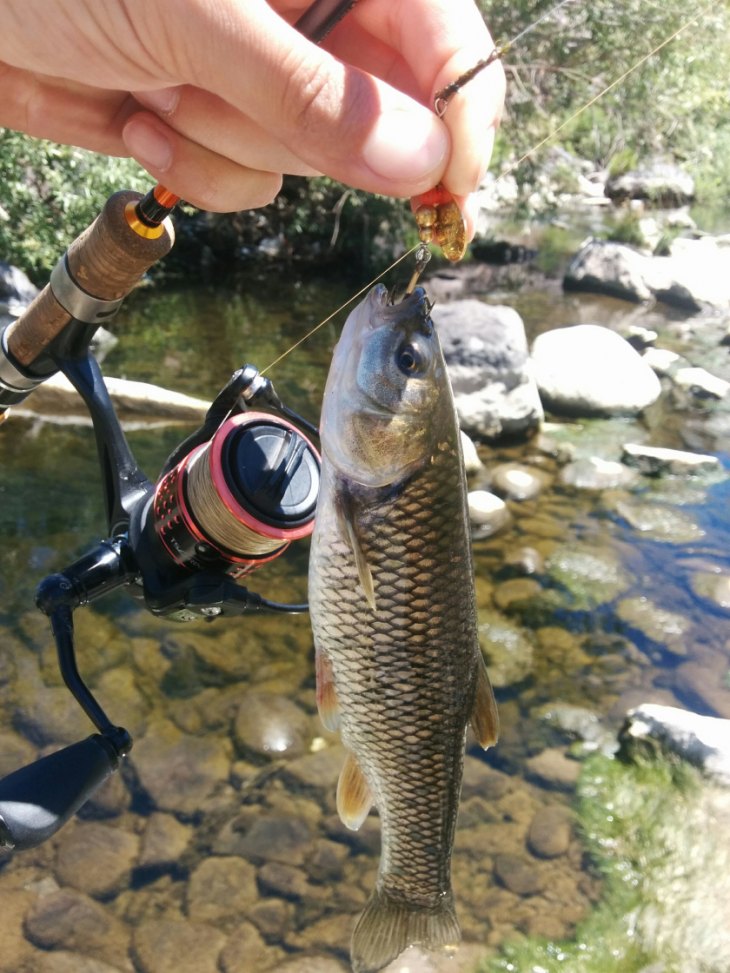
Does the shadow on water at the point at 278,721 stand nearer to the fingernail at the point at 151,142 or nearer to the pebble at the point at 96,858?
the pebble at the point at 96,858

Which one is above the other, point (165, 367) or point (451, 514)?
point (451, 514)

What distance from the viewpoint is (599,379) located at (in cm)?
817

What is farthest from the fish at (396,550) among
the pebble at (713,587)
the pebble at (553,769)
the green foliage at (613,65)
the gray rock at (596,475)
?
the green foliage at (613,65)

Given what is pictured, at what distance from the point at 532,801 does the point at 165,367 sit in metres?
5.63

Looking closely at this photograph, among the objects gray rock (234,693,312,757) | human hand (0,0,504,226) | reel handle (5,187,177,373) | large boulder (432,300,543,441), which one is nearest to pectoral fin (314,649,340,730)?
human hand (0,0,504,226)

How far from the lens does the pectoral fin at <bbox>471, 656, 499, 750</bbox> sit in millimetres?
1810

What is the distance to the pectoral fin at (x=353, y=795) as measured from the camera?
1954mm

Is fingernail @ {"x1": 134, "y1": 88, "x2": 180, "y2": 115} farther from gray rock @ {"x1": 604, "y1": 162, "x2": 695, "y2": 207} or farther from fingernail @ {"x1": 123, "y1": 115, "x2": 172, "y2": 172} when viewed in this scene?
gray rock @ {"x1": 604, "y1": 162, "x2": 695, "y2": 207}

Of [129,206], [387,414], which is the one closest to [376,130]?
[387,414]

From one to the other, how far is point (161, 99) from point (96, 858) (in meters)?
3.02

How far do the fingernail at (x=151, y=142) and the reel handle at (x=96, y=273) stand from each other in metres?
0.15

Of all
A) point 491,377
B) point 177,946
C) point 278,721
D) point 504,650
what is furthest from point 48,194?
point 177,946

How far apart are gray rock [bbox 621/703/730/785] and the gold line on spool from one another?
269 cm

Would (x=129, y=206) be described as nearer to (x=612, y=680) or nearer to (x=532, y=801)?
(x=532, y=801)
